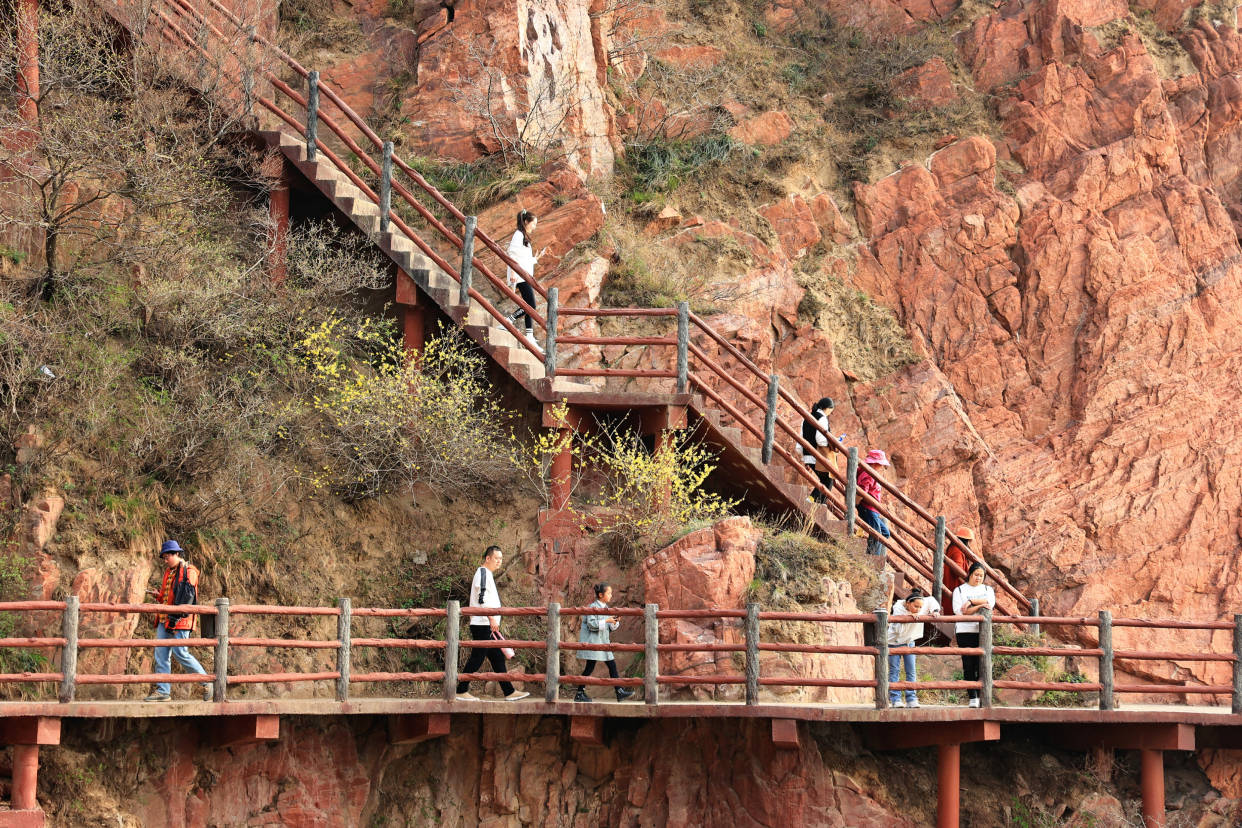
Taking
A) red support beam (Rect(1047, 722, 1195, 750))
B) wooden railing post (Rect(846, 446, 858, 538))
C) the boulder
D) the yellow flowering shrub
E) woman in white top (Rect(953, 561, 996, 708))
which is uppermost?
the boulder

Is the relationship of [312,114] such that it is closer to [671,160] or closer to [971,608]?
[671,160]

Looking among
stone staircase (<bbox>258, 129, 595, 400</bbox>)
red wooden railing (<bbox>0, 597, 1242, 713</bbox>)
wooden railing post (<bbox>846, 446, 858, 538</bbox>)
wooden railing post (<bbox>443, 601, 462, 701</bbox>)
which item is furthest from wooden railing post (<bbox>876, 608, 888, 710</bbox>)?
stone staircase (<bbox>258, 129, 595, 400</bbox>)

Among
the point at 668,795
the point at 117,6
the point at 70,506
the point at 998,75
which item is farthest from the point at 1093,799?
the point at 117,6

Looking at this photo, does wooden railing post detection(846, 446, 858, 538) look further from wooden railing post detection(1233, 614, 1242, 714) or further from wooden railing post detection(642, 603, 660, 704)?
wooden railing post detection(1233, 614, 1242, 714)

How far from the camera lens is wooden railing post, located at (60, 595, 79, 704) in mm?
12766

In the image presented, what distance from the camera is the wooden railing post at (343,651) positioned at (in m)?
14.7

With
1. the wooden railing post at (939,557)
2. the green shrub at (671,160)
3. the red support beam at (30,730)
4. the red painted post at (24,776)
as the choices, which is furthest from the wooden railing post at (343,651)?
the green shrub at (671,160)

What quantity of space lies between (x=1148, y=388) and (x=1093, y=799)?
7188 millimetres

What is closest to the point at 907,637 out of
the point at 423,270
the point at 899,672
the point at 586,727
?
the point at 899,672

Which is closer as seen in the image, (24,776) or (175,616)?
(24,776)

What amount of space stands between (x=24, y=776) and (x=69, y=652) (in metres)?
1.11

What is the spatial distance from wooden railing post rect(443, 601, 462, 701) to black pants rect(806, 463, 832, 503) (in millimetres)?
4822

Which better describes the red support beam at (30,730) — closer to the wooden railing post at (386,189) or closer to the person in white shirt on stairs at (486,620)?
the person in white shirt on stairs at (486,620)

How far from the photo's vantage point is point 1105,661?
16.1m
